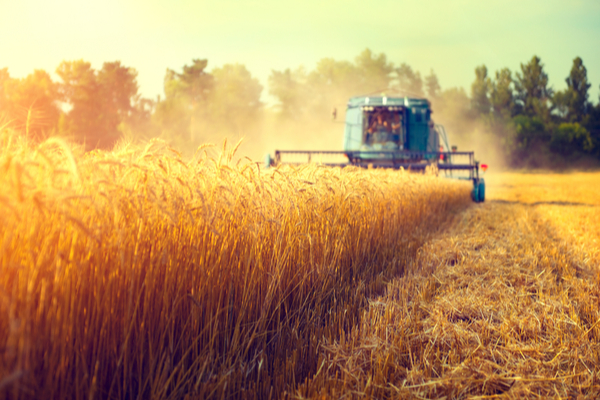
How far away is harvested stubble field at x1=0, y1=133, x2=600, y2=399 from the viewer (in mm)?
1359

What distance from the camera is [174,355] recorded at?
1.88 m

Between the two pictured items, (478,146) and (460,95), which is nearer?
(478,146)

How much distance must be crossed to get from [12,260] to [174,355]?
33.5 inches

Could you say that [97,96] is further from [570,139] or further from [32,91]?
[570,139]

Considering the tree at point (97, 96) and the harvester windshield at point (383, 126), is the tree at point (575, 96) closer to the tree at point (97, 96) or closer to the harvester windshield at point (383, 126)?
the harvester windshield at point (383, 126)

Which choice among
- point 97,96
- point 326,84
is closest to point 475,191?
point 97,96

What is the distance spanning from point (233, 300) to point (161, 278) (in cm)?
50

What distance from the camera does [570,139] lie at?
147 ft

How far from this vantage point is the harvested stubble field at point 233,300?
53.5 inches

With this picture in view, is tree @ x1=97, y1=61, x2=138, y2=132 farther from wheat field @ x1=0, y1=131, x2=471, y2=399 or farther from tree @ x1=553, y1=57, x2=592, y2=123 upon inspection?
tree @ x1=553, y1=57, x2=592, y2=123

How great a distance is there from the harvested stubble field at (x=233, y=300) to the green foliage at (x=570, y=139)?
49.3 meters

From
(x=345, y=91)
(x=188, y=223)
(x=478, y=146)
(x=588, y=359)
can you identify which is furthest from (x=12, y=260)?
(x=345, y=91)

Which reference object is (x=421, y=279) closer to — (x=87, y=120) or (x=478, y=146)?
(x=87, y=120)

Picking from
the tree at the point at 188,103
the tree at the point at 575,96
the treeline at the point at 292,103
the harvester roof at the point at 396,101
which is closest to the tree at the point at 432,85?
the treeline at the point at 292,103
